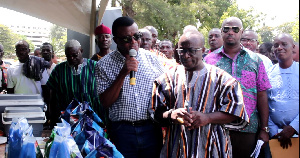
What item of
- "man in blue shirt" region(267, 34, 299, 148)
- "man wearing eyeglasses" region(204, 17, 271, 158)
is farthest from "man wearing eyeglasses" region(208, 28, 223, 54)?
"man wearing eyeglasses" region(204, 17, 271, 158)

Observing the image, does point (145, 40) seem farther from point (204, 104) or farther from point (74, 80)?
point (204, 104)

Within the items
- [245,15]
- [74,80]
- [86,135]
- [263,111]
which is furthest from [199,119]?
[245,15]

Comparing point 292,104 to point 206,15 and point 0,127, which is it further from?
point 206,15

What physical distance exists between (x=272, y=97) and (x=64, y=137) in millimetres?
2027

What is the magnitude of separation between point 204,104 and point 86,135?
34.4 inches

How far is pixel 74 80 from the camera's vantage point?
129 inches

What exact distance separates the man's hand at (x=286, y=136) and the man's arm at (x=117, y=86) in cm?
151

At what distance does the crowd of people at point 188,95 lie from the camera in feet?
6.77

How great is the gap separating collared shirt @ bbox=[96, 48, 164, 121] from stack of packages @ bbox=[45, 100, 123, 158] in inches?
8.4

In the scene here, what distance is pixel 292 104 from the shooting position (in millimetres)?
2869

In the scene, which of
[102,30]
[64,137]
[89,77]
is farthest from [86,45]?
[64,137]

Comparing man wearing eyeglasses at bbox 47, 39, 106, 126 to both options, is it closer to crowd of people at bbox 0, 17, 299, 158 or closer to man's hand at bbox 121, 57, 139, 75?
crowd of people at bbox 0, 17, 299, 158

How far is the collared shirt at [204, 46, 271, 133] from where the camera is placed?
2738 millimetres

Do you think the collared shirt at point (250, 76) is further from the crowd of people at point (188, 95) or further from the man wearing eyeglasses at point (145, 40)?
the man wearing eyeglasses at point (145, 40)
